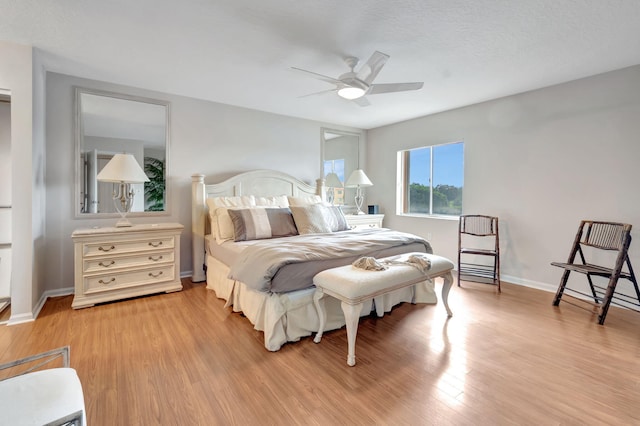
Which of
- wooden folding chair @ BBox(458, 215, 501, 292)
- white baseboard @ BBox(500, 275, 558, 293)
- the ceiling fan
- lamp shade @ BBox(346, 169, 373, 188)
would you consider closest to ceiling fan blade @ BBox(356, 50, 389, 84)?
the ceiling fan

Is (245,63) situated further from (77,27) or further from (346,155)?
(346,155)

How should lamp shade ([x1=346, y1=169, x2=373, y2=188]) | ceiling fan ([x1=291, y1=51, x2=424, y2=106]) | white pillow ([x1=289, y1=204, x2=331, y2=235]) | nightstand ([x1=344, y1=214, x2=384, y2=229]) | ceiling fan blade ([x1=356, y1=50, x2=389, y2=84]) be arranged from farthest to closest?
lamp shade ([x1=346, y1=169, x2=373, y2=188])
nightstand ([x1=344, y1=214, x2=384, y2=229])
white pillow ([x1=289, y1=204, x2=331, y2=235])
ceiling fan ([x1=291, y1=51, x2=424, y2=106])
ceiling fan blade ([x1=356, y1=50, x2=389, y2=84])

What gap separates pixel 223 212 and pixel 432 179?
3.53 metres

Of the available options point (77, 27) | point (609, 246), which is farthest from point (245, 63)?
point (609, 246)

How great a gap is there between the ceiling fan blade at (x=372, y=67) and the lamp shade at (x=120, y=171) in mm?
2610

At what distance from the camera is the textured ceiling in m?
2.11

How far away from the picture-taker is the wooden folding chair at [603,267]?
2773mm

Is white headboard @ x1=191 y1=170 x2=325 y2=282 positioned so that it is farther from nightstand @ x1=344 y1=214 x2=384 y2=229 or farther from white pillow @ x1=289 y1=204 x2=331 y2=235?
white pillow @ x1=289 y1=204 x2=331 y2=235

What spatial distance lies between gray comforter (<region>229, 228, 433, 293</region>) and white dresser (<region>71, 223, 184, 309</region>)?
1299 mm

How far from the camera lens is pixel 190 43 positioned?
2605mm

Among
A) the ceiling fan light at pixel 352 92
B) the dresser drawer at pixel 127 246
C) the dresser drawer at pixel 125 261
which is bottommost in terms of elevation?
the dresser drawer at pixel 125 261

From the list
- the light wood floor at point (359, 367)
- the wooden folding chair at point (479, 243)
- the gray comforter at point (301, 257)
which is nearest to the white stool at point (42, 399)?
the light wood floor at point (359, 367)

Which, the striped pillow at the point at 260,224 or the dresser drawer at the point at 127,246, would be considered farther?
the striped pillow at the point at 260,224

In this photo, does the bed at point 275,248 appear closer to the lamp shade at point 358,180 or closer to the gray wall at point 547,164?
the lamp shade at point 358,180
